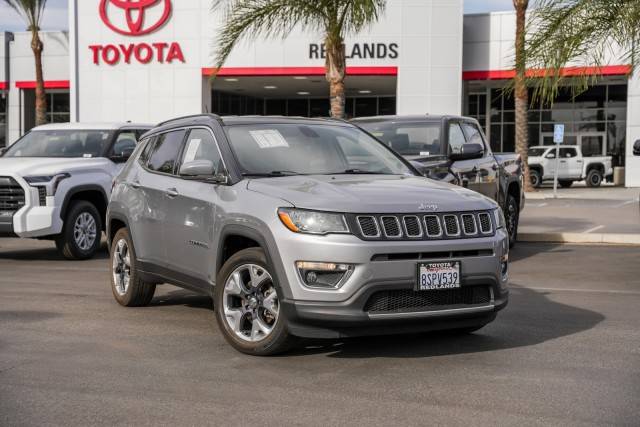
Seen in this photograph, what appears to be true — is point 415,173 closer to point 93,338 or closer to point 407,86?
point 93,338

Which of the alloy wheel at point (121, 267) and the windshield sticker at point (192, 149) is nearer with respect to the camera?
the windshield sticker at point (192, 149)

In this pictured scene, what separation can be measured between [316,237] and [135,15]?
113 ft

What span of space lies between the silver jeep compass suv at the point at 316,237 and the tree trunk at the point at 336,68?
12908 millimetres

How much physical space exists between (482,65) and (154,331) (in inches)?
1310

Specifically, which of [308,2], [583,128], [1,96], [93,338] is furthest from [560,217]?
[1,96]

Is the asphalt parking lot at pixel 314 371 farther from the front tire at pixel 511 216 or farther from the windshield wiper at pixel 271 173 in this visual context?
the front tire at pixel 511 216

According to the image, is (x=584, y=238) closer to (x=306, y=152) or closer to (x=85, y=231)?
(x=85, y=231)

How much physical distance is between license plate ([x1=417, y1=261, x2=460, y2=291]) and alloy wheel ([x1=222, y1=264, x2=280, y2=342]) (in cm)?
98

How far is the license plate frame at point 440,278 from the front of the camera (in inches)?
236

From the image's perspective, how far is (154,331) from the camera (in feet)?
24.5

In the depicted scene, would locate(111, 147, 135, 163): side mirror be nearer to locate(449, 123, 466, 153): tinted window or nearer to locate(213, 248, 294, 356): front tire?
locate(449, 123, 466, 153): tinted window

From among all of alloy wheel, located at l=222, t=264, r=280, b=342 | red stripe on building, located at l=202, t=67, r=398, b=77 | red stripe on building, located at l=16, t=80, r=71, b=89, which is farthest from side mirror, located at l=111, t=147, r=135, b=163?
red stripe on building, located at l=16, t=80, r=71, b=89

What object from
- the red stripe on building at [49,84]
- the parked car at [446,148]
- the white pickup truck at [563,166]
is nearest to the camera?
the parked car at [446,148]

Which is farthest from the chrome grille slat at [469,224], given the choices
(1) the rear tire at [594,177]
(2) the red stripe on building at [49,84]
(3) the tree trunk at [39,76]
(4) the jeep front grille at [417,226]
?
(2) the red stripe on building at [49,84]
